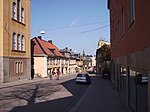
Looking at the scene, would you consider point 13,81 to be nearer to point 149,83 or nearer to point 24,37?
point 24,37

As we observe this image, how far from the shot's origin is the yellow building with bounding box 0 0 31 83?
3297 cm

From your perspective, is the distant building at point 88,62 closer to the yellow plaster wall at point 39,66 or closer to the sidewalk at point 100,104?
the yellow plaster wall at point 39,66

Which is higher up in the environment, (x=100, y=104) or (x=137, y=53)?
(x=137, y=53)

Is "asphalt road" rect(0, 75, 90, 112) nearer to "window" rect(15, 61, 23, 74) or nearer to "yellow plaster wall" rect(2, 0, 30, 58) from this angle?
"yellow plaster wall" rect(2, 0, 30, 58)

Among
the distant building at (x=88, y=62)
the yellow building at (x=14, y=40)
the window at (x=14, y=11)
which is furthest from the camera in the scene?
the distant building at (x=88, y=62)

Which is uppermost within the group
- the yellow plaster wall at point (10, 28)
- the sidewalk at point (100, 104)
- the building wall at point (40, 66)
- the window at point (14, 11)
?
the window at point (14, 11)

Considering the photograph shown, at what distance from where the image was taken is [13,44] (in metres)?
36.9

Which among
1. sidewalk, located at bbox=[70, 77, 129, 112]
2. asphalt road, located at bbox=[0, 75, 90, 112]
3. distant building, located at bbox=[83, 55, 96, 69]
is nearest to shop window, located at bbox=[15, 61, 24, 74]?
asphalt road, located at bbox=[0, 75, 90, 112]

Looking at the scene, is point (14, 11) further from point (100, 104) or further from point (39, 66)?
point (100, 104)

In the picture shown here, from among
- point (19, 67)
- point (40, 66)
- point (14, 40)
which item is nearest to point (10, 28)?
point (14, 40)

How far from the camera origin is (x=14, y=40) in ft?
122

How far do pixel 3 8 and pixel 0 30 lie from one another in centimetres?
260

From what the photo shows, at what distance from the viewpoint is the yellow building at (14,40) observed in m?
33.0

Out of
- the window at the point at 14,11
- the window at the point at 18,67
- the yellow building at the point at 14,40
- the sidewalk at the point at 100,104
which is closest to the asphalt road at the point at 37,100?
the sidewalk at the point at 100,104
